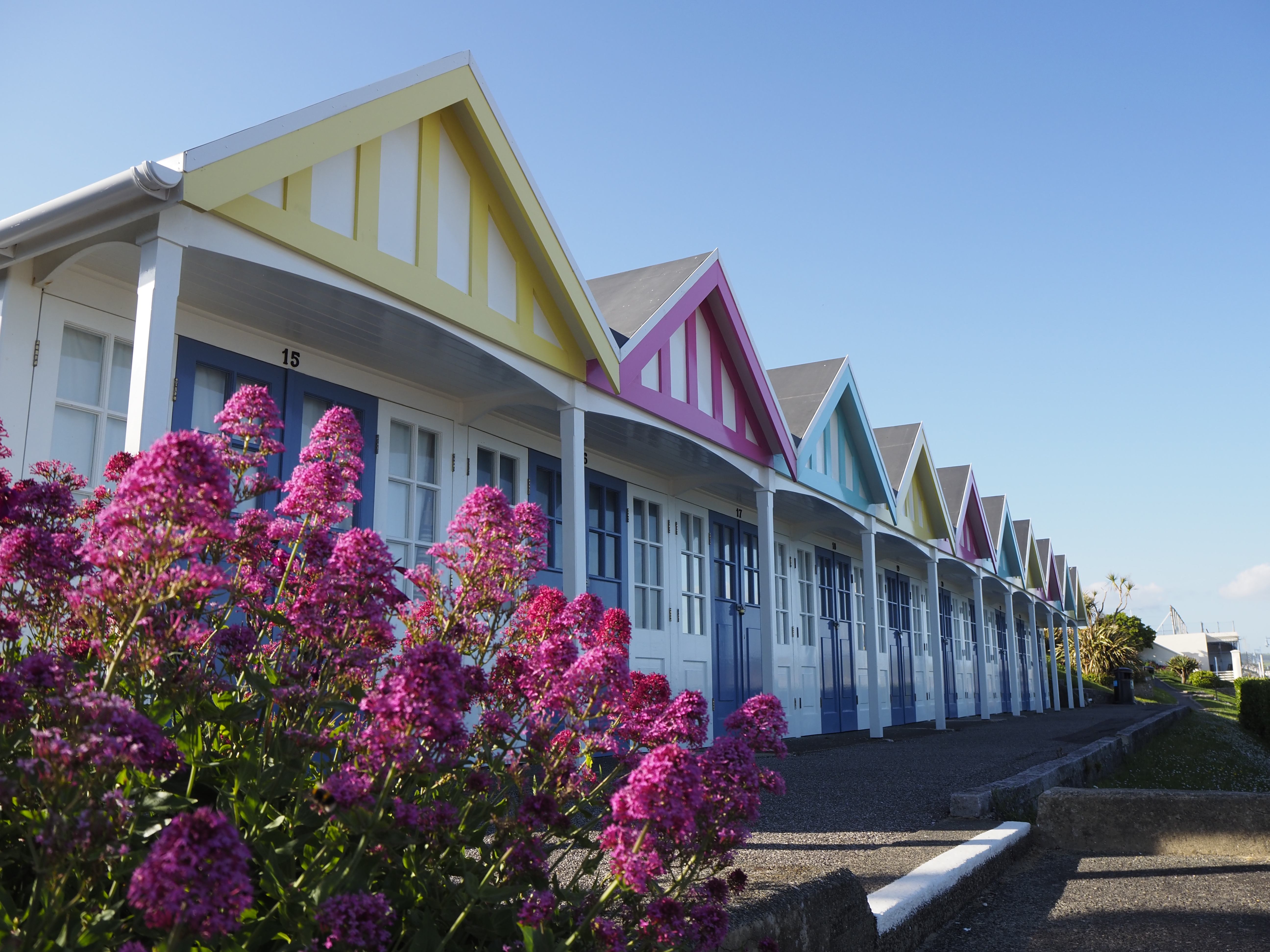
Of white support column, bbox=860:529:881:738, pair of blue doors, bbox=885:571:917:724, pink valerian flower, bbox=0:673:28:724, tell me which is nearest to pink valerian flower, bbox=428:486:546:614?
pink valerian flower, bbox=0:673:28:724

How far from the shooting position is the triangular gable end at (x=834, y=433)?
1280cm

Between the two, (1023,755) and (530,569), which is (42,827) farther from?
(1023,755)

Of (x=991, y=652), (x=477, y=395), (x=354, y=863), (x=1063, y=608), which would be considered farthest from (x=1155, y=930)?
(x=1063, y=608)

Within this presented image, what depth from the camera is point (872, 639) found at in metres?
14.1

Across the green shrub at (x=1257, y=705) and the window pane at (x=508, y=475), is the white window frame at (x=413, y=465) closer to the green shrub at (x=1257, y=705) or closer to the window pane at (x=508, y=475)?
the window pane at (x=508, y=475)

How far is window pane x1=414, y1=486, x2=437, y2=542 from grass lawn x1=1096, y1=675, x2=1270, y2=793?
5.70 m

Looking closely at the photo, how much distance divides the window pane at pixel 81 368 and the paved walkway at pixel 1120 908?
209 inches

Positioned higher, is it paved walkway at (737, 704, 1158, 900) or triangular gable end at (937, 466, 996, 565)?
triangular gable end at (937, 466, 996, 565)

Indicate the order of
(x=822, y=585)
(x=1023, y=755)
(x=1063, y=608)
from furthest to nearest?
(x=1063, y=608)
(x=822, y=585)
(x=1023, y=755)

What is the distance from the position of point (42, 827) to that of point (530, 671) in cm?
103

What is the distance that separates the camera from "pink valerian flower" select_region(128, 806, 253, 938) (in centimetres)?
112

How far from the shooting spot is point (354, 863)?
153 centimetres

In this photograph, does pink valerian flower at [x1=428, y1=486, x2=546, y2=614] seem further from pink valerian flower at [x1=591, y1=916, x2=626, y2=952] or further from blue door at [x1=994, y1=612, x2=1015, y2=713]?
Result: blue door at [x1=994, y1=612, x2=1015, y2=713]

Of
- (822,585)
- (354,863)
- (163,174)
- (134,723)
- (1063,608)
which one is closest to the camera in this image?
(134,723)
